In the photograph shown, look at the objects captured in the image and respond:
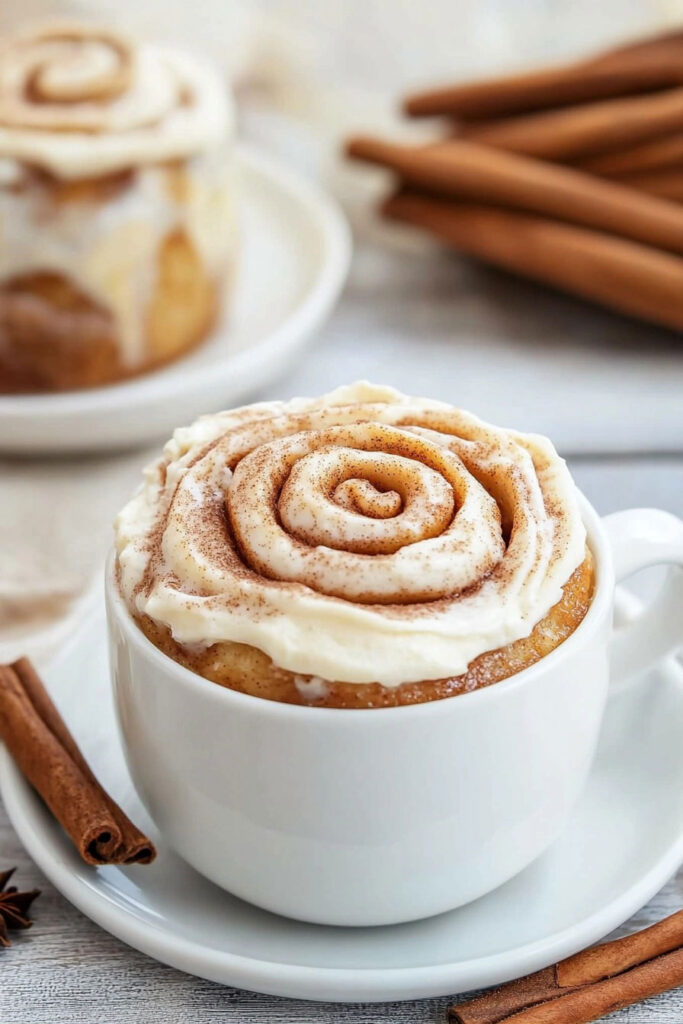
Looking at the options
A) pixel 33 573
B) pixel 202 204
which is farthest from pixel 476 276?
pixel 33 573

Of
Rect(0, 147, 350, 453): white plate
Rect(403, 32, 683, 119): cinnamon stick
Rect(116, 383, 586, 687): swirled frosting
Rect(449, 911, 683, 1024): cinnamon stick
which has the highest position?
Rect(116, 383, 586, 687): swirled frosting

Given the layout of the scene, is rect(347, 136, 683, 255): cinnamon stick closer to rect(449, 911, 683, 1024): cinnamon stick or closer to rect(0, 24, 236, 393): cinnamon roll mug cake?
rect(0, 24, 236, 393): cinnamon roll mug cake

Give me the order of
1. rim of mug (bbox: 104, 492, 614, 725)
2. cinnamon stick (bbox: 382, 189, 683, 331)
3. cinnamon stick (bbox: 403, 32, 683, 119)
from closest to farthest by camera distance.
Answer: rim of mug (bbox: 104, 492, 614, 725) < cinnamon stick (bbox: 382, 189, 683, 331) < cinnamon stick (bbox: 403, 32, 683, 119)

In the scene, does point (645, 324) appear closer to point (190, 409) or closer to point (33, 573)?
point (190, 409)

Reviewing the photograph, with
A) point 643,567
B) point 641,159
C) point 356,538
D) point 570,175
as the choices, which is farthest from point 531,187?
point 356,538

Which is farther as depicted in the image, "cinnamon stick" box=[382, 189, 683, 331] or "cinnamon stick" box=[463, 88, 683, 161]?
"cinnamon stick" box=[463, 88, 683, 161]

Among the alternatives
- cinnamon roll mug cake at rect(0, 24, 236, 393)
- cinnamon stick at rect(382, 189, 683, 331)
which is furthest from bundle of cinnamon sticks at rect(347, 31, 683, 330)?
cinnamon roll mug cake at rect(0, 24, 236, 393)

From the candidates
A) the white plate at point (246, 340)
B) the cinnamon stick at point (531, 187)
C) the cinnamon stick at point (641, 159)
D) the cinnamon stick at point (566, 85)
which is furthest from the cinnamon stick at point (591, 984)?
the cinnamon stick at point (566, 85)
